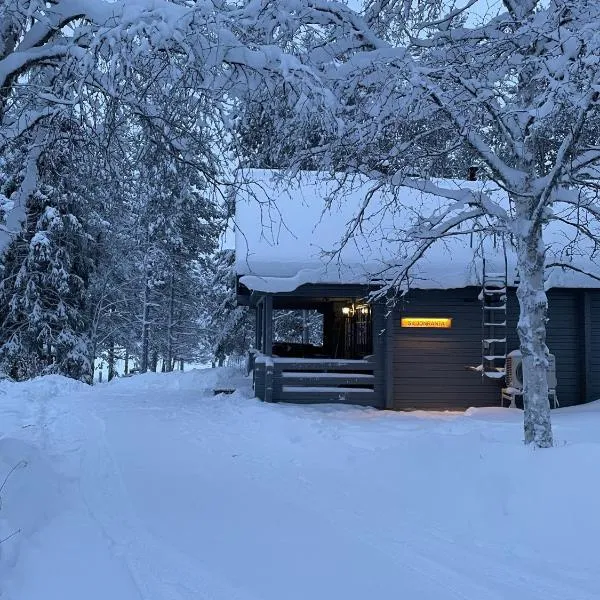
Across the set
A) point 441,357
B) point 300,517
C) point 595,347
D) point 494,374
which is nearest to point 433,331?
point 441,357

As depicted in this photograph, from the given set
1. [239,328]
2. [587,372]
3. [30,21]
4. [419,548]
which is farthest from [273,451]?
[239,328]

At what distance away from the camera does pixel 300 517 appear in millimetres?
5188

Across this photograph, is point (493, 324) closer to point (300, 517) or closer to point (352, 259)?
point (352, 259)

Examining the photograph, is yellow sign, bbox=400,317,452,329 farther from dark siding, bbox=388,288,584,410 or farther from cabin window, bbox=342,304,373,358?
cabin window, bbox=342,304,373,358

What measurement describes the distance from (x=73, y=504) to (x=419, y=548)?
2.98m

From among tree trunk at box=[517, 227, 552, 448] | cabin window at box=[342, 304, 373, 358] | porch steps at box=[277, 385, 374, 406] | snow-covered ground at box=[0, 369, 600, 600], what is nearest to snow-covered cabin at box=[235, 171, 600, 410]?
porch steps at box=[277, 385, 374, 406]

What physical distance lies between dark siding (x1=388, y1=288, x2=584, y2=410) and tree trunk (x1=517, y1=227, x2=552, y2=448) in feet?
21.7

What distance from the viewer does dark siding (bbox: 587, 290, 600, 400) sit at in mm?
13109

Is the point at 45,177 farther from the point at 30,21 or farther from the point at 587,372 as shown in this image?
the point at 587,372

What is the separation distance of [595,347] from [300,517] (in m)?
10.3

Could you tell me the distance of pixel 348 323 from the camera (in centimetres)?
1975

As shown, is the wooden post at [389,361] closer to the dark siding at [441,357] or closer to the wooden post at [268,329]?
the dark siding at [441,357]

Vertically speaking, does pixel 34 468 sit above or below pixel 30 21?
below

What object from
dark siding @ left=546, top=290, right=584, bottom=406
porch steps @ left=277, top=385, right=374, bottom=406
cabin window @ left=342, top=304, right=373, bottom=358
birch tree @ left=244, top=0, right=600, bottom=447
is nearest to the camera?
birch tree @ left=244, top=0, right=600, bottom=447
